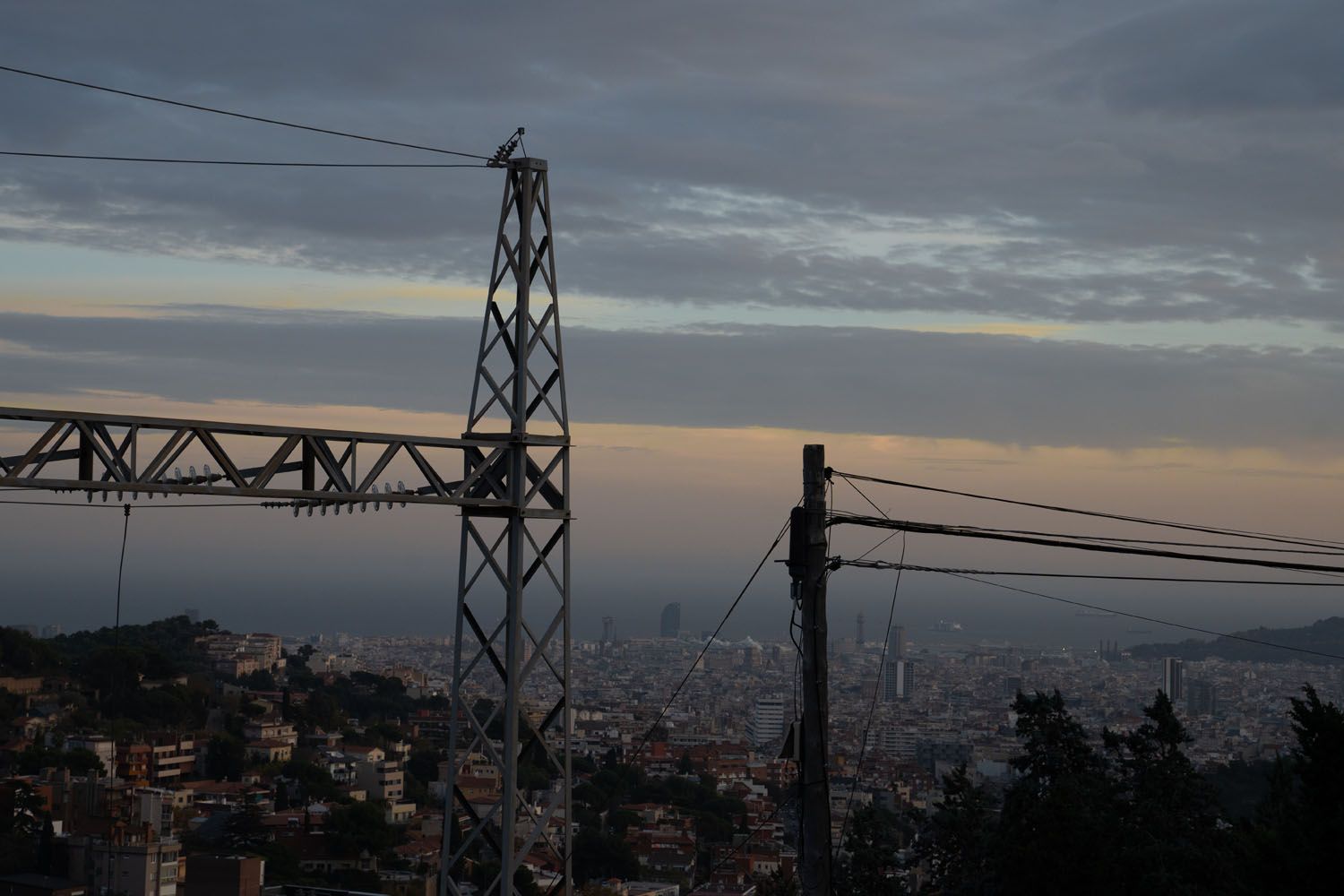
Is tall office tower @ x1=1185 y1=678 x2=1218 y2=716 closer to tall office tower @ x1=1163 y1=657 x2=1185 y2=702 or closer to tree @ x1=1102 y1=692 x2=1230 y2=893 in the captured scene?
tall office tower @ x1=1163 y1=657 x2=1185 y2=702

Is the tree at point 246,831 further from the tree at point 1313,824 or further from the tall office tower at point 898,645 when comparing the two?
the tall office tower at point 898,645

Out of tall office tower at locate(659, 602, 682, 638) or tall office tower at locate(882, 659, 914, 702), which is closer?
tall office tower at locate(882, 659, 914, 702)

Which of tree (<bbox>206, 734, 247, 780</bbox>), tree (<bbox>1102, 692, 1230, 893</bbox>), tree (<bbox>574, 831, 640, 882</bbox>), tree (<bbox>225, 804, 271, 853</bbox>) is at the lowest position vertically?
tree (<bbox>574, 831, 640, 882</bbox>)

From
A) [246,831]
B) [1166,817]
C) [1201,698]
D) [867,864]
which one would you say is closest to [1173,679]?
[1201,698]

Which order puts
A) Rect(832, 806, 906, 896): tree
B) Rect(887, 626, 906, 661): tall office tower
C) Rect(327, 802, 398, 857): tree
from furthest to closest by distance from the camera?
1. Rect(887, 626, 906, 661): tall office tower
2. Rect(327, 802, 398, 857): tree
3. Rect(832, 806, 906, 896): tree

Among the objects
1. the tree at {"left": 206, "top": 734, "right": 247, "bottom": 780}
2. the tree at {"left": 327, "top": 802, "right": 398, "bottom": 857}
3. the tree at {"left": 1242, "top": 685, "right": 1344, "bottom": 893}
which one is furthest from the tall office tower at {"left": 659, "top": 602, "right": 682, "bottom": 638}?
the tree at {"left": 1242, "top": 685, "right": 1344, "bottom": 893}

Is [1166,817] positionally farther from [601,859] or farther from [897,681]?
[897,681]

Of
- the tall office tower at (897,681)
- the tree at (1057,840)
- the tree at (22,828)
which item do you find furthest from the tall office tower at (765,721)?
the tree at (1057,840)
